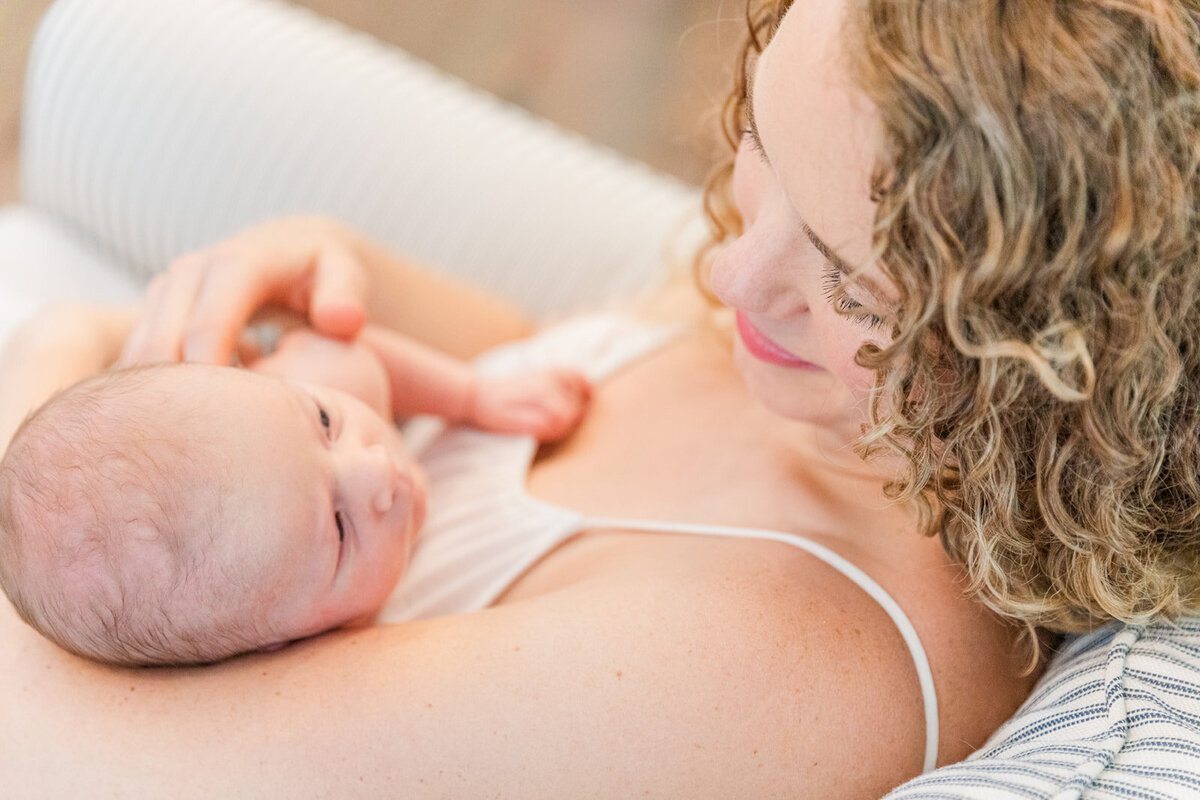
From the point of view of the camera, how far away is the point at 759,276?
0.87 metres

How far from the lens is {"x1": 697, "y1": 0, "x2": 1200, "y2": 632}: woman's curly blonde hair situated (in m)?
0.70

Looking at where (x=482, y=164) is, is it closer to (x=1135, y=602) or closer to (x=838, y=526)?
(x=838, y=526)

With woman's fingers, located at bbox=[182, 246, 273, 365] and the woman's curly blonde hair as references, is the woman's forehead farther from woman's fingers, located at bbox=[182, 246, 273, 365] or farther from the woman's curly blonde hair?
woman's fingers, located at bbox=[182, 246, 273, 365]

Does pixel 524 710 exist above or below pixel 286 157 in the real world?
below

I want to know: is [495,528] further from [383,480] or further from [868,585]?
[868,585]

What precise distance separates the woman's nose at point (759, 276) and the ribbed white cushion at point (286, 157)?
0.90m

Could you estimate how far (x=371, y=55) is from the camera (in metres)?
1.88

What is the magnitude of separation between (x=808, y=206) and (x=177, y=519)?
1.99 feet

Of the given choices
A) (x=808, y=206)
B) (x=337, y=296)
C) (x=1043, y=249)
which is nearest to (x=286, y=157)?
(x=337, y=296)

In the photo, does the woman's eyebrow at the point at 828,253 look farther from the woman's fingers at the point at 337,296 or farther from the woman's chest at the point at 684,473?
the woman's fingers at the point at 337,296

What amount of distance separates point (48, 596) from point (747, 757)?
62 cm

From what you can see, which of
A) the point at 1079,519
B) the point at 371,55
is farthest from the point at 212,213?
the point at 1079,519

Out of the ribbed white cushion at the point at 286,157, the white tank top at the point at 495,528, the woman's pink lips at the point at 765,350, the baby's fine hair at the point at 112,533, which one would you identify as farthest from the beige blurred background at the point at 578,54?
the baby's fine hair at the point at 112,533

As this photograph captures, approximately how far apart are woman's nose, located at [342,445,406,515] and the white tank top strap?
0.82ft
